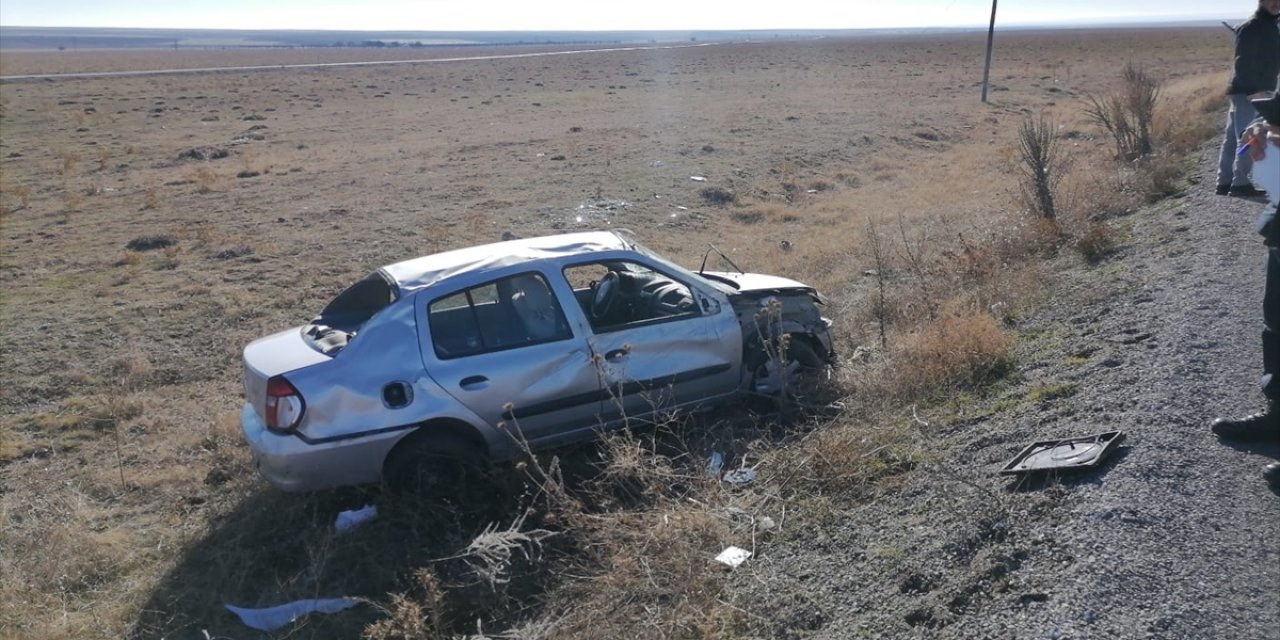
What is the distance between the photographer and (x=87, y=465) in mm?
7727

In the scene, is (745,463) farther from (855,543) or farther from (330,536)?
(330,536)

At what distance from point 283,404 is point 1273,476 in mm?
4774

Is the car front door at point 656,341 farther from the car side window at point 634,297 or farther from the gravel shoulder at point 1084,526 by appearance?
the gravel shoulder at point 1084,526

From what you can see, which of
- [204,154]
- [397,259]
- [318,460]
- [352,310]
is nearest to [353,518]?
[318,460]

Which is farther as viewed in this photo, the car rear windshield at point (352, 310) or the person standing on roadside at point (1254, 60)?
the person standing on roadside at point (1254, 60)

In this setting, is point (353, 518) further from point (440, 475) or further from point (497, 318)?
point (497, 318)

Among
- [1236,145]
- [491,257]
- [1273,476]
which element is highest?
[1236,145]

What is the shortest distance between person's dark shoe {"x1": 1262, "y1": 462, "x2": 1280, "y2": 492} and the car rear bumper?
4.23m

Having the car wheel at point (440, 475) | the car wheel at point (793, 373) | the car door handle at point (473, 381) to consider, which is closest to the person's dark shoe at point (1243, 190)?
the car wheel at point (793, 373)

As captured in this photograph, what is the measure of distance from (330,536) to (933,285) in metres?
6.19

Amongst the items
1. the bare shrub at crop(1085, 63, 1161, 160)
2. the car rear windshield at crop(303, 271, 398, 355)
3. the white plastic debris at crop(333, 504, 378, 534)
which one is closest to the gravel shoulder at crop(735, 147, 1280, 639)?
the white plastic debris at crop(333, 504, 378, 534)

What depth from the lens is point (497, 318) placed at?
618 centimetres

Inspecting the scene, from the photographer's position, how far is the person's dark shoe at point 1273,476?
4.00m

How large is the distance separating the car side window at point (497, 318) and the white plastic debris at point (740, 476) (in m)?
1.29
